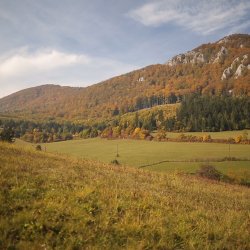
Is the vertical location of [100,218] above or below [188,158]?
above

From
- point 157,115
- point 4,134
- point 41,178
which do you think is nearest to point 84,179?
point 41,178

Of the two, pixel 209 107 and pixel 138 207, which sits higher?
pixel 209 107

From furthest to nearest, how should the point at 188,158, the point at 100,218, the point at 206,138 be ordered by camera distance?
1. the point at 206,138
2. the point at 188,158
3. the point at 100,218

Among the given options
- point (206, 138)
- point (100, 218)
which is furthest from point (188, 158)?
point (100, 218)

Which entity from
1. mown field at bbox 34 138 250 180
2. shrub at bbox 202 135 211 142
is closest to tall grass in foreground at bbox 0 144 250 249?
mown field at bbox 34 138 250 180

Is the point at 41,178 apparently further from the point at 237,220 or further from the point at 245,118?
the point at 245,118

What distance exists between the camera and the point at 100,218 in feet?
27.0

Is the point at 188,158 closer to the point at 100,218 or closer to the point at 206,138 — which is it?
the point at 206,138

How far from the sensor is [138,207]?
9.60 metres

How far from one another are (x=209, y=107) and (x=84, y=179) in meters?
142

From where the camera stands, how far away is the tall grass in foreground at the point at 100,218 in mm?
7062

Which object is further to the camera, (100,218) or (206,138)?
(206,138)

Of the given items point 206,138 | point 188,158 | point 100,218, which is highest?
point 100,218

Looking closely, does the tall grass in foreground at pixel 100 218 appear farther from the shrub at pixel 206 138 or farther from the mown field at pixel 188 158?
the shrub at pixel 206 138
